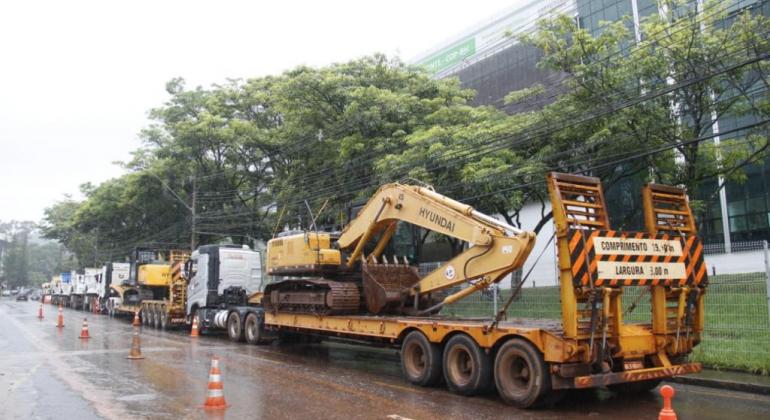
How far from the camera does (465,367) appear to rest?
982 centimetres

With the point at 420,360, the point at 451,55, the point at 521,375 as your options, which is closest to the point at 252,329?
the point at 420,360

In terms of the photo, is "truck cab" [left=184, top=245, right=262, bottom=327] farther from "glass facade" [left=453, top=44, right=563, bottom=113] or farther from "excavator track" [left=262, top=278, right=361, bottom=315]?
"glass facade" [left=453, top=44, right=563, bottom=113]

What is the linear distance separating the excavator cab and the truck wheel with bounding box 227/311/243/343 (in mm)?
12377

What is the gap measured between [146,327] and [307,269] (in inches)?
570

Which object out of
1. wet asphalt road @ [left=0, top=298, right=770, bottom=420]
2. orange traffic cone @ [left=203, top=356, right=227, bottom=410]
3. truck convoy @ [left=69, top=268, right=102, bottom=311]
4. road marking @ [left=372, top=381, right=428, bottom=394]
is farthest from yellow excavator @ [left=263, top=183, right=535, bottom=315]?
truck convoy @ [left=69, top=268, right=102, bottom=311]

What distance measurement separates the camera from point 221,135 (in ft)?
103

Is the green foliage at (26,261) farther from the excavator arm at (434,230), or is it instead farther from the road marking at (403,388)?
the road marking at (403,388)

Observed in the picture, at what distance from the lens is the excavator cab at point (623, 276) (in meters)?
8.14

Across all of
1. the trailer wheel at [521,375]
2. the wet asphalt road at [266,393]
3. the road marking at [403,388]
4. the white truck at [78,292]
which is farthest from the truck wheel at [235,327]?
the white truck at [78,292]

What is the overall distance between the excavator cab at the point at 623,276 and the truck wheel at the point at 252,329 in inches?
441

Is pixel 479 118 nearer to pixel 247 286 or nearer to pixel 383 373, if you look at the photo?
pixel 247 286

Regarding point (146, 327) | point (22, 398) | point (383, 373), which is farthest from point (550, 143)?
point (146, 327)

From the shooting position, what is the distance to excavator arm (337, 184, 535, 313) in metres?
10.1

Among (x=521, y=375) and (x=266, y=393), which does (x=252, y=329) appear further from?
(x=521, y=375)
